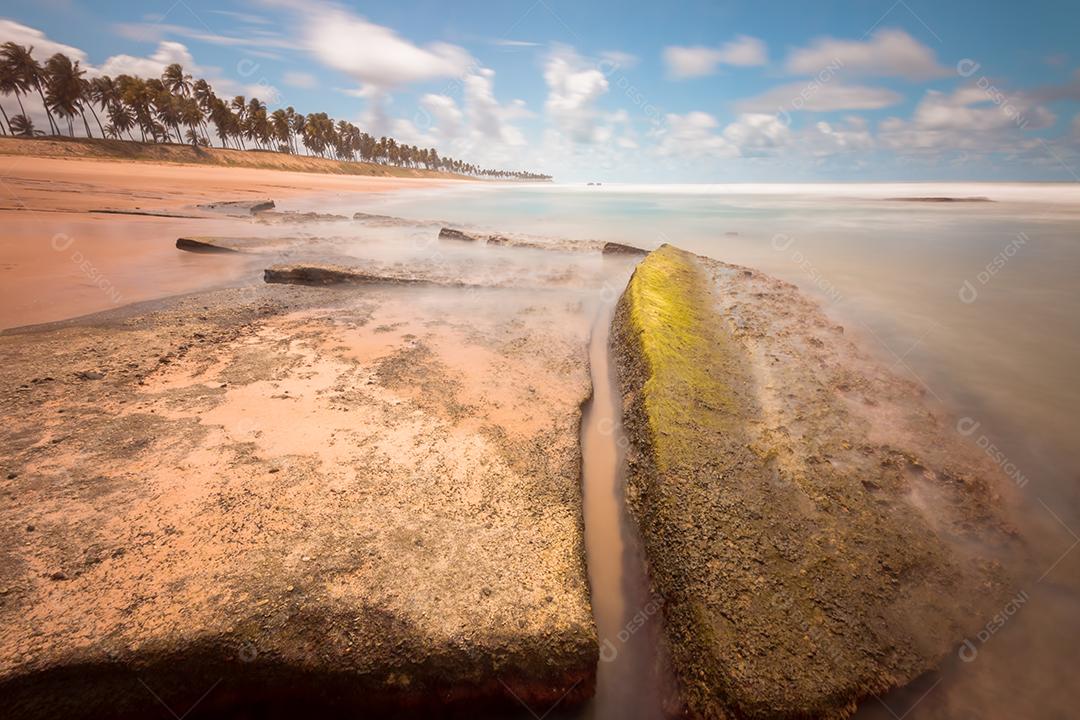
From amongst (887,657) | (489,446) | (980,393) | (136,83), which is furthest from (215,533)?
(136,83)

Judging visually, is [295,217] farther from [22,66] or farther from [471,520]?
[22,66]

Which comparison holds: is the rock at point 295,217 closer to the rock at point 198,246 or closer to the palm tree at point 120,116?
the rock at point 198,246

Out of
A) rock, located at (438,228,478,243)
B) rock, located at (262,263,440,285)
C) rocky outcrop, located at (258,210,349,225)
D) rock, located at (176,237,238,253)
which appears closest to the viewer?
rock, located at (262,263,440,285)

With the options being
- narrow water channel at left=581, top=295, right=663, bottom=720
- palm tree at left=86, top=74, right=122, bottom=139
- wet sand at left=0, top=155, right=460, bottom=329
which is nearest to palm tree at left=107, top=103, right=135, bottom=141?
palm tree at left=86, top=74, right=122, bottom=139

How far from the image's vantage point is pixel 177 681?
2.11 metres

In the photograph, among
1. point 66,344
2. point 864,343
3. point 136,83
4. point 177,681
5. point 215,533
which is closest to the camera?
point 177,681

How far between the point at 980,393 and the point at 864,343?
1.83m

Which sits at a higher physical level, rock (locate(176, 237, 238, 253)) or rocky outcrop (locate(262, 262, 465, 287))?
rocky outcrop (locate(262, 262, 465, 287))

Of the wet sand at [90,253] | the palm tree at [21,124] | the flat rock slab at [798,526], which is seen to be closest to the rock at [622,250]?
the flat rock slab at [798,526]

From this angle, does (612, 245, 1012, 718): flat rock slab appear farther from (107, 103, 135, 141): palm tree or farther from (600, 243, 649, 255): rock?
(107, 103, 135, 141): palm tree

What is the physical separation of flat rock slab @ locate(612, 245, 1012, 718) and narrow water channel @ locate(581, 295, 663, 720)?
15cm

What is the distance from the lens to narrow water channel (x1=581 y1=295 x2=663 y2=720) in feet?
7.79

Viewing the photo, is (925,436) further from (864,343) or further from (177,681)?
(177,681)

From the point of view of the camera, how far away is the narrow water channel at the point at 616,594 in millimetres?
2375
